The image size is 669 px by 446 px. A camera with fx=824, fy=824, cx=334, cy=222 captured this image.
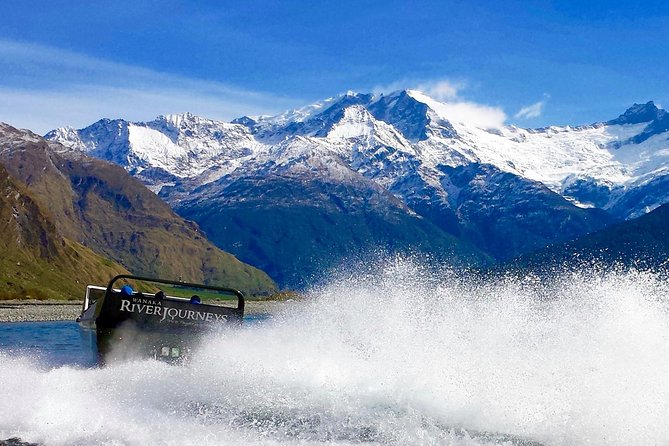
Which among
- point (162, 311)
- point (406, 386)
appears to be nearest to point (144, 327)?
point (162, 311)

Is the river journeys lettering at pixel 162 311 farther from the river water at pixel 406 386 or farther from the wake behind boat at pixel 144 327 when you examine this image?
the river water at pixel 406 386

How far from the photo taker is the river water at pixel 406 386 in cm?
2073

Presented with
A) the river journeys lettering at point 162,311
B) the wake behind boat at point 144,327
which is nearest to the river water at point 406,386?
the wake behind boat at point 144,327

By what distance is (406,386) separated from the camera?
77.6 ft

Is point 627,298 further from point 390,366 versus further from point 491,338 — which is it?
point 390,366

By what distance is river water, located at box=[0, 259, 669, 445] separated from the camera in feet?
68.0

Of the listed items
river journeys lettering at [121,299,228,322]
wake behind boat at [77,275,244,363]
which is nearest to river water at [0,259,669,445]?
wake behind boat at [77,275,244,363]

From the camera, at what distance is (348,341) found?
94.7 feet

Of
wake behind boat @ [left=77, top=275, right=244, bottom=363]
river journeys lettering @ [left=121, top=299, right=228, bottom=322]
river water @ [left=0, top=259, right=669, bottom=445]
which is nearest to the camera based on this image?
river water @ [left=0, top=259, right=669, bottom=445]

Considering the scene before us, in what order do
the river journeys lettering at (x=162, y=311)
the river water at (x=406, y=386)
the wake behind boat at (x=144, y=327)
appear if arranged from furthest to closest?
the river journeys lettering at (x=162, y=311) → the wake behind boat at (x=144, y=327) → the river water at (x=406, y=386)

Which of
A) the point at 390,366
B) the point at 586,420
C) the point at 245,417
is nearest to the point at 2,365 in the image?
the point at 245,417

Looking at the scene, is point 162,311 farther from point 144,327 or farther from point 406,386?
point 406,386

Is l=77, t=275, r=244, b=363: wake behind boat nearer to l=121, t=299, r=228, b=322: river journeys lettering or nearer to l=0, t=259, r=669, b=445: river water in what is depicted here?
l=121, t=299, r=228, b=322: river journeys lettering

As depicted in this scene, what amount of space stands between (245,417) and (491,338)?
8.99 metres
